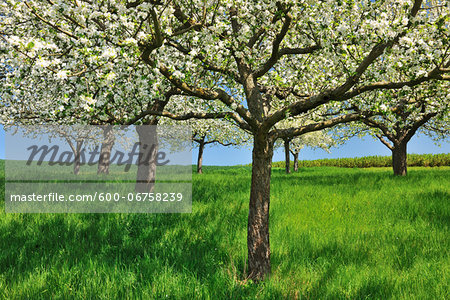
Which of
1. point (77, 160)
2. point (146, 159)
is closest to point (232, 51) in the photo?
point (146, 159)

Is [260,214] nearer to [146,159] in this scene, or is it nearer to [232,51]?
[232,51]

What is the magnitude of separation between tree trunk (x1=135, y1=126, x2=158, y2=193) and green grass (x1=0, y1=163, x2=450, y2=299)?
8.77 feet

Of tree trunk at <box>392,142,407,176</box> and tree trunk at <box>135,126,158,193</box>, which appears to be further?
tree trunk at <box>392,142,407,176</box>

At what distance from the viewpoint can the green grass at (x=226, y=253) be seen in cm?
532

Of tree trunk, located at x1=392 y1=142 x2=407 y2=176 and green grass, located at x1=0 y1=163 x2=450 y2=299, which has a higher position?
tree trunk, located at x1=392 y1=142 x2=407 y2=176

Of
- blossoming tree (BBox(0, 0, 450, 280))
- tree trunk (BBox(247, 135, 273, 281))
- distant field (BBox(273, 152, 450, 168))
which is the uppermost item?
blossoming tree (BBox(0, 0, 450, 280))

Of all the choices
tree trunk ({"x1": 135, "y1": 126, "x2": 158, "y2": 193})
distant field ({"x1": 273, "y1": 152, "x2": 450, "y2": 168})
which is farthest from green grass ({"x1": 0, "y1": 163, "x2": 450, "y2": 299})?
distant field ({"x1": 273, "y1": 152, "x2": 450, "y2": 168})

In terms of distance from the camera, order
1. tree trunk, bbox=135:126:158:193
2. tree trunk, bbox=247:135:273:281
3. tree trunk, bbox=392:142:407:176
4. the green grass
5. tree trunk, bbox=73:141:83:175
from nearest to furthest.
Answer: the green grass → tree trunk, bbox=247:135:273:281 → tree trunk, bbox=135:126:158:193 → tree trunk, bbox=392:142:407:176 → tree trunk, bbox=73:141:83:175

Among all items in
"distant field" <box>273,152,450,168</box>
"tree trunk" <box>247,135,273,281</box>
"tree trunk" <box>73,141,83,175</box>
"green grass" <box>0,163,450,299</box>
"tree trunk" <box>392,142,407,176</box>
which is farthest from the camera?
"distant field" <box>273,152,450,168</box>

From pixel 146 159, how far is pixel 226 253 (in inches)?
286

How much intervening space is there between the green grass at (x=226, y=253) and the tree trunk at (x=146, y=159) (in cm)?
267

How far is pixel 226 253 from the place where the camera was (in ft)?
22.6

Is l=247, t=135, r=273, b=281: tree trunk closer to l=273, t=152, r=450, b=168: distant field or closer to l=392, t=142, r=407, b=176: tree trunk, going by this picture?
l=392, t=142, r=407, b=176: tree trunk

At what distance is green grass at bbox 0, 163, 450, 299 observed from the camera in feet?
17.5
